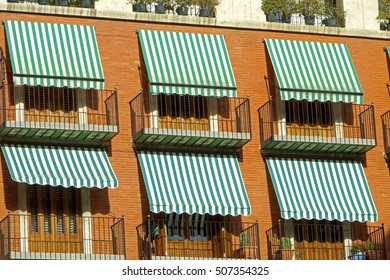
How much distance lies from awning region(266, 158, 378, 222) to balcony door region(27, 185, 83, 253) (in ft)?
17.8

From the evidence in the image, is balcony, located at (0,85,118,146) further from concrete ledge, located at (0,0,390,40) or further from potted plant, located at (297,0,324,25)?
potted plant, located at (297,0,324,25)

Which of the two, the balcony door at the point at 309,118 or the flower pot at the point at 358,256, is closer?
the flower pot at the point at 358,256

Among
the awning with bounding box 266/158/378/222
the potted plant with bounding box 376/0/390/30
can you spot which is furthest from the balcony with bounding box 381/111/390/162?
the potted plant with bounding box 376/0/390/30

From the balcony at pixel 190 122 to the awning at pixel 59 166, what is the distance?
145 cm

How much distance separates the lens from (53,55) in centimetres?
4403

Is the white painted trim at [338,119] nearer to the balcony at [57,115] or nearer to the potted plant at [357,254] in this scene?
the potted plant at [357,254]

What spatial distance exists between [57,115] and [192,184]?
3.90 meters

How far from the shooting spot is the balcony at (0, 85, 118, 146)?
43125 millimetres

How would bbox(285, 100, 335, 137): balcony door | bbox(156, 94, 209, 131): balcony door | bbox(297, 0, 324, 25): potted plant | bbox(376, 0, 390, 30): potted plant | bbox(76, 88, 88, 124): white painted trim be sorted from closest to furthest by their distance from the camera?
bbox(76, 88, 88, 124): white painted trim < bbox(156, 94, 209, 131): balcony door < bbox(285, 100, 335, 137): balcony door < bbox(297, 0, 324, 25): potted plant < bbox(376, 0, 390, 30): potted plant

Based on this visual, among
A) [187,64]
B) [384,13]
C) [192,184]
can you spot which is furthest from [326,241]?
[384,13]

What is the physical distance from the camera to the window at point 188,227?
4475 centimetres

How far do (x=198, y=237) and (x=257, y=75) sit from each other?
490 centimetres

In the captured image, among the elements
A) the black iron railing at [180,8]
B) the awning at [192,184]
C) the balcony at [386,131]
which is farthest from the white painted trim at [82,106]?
the balcony at [386,131]

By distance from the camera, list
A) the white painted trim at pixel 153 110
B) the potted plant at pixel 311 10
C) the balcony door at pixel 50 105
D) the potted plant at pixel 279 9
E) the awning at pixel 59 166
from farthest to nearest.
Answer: the potted plant at pixel 311 10 → the potted plant at pixel 279 9 → the white painted trim at pixel 153 110 → the balcony door at pixel 50 105 → the awning at pixel 59 166
